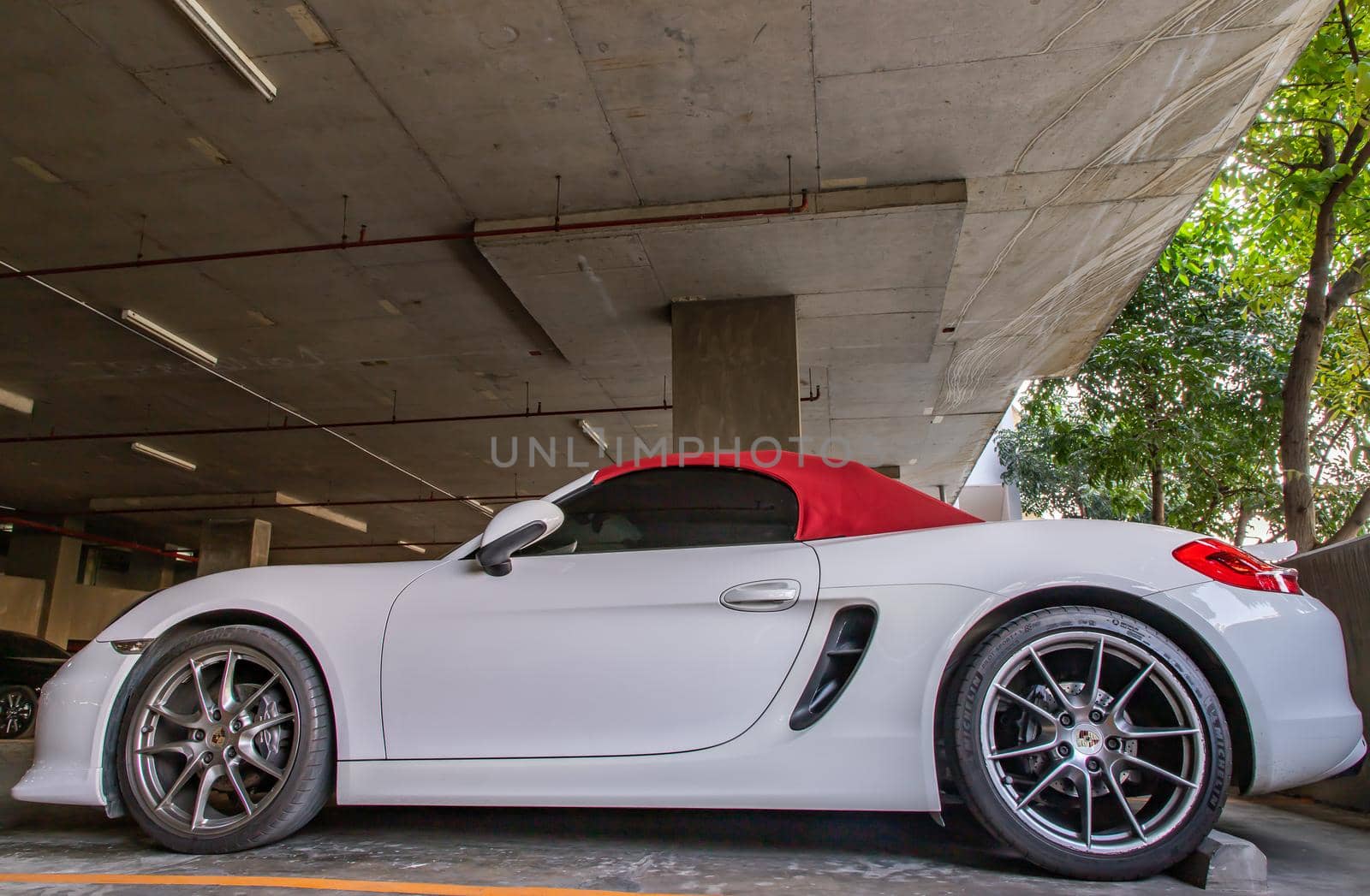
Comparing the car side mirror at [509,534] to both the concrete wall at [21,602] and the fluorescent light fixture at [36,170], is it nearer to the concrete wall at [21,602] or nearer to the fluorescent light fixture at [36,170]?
the fluorescent light fixture at [36,170]

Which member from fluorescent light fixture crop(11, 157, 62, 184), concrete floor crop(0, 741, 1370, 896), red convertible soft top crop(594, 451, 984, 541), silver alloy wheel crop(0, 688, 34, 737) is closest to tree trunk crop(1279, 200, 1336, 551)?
concrete floor crop(0, 741, 1370, 896)

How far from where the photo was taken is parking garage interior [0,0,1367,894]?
9.42 feet

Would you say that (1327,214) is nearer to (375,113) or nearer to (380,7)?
(380,7)

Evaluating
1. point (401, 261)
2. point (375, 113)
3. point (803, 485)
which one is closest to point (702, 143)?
point (375, 113)

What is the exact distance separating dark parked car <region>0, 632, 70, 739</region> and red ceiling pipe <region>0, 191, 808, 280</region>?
157 inches

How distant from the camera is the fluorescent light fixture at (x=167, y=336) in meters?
10.9

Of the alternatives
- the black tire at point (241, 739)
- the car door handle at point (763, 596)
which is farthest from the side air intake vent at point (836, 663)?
the black tire at point (241, 739)

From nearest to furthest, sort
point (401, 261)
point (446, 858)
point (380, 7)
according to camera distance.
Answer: point (446, 858)
point (380, 7)
point (401, 261)

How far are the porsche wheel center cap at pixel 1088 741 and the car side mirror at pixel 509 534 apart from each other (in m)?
1.58

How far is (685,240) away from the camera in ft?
28.4

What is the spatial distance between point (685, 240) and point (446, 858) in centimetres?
699

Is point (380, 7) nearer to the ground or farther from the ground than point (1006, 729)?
farther from the ground

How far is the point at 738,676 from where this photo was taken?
7.91 feet

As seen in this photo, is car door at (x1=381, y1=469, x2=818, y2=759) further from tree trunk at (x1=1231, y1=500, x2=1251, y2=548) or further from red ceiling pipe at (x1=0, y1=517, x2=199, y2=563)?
red ceiling pipe at (x1=0, y1=517, x2=199, y2=563)
